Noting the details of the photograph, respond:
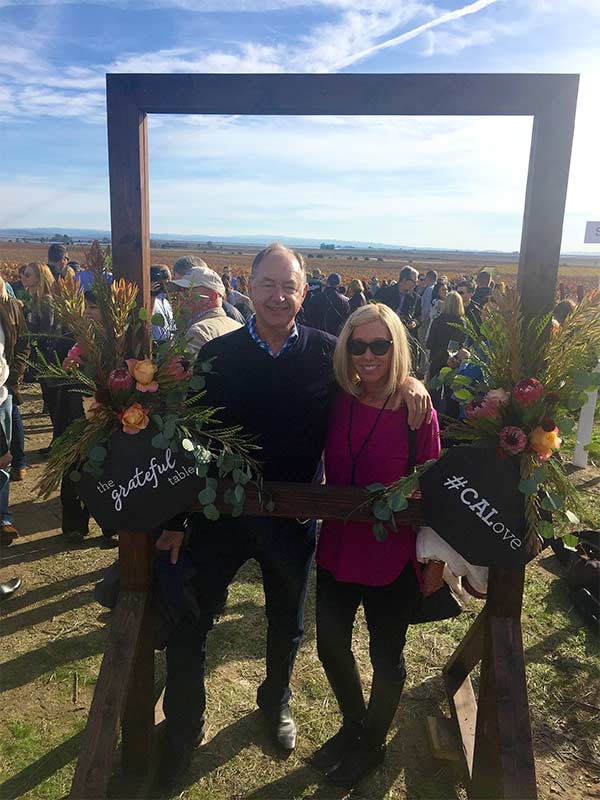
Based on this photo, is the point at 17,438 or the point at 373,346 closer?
the point at 373,346

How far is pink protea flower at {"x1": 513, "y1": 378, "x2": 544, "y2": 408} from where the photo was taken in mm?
2027

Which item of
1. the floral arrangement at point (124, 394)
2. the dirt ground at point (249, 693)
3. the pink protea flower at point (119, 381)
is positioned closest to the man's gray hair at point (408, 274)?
the dirt ground at point (249, 693)

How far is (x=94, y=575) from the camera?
4336 mm

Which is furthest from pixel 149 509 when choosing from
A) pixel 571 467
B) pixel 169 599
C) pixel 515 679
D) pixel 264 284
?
pixel 571 467

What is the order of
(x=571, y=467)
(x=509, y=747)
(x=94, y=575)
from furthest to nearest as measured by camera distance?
(x=571, y=467) < (x=94, y=575) < (x=509, y=747)

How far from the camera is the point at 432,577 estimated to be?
96.0 inches

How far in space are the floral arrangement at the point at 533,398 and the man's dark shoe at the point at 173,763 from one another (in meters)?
1.42

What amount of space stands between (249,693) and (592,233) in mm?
5787

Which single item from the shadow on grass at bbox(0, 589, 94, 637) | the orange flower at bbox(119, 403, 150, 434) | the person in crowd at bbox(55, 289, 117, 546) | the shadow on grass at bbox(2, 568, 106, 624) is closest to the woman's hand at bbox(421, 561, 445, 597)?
the orange flower at bbox(119, 403, 150, 434)

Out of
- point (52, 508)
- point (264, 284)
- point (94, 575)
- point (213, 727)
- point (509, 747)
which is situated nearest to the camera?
point (509, 747)

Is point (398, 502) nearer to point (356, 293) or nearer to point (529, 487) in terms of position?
point (529, 487)

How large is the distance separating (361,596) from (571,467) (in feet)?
17.7

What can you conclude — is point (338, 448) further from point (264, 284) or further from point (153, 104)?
point (153, 104)

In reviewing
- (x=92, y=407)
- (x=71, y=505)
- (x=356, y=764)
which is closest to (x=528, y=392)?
(x=92, y=407)
